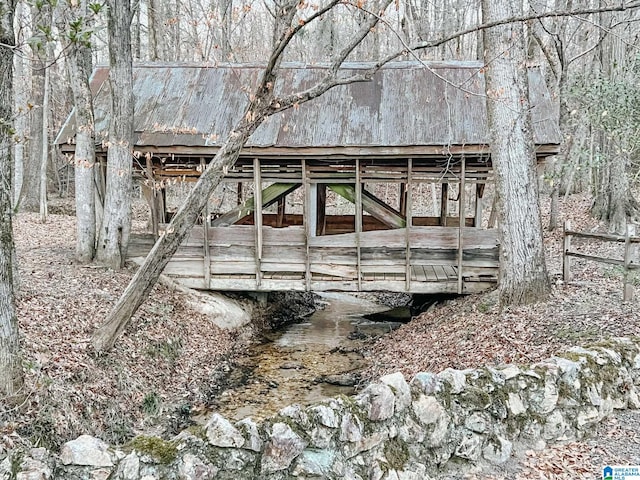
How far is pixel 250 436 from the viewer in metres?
3.79

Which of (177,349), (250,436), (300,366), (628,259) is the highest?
(628,259)

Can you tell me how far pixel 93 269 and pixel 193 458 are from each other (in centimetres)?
769

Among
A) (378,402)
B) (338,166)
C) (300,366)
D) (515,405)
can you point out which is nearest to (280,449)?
(378,402)

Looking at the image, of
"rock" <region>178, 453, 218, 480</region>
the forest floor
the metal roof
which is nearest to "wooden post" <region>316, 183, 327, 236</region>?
the metal roof

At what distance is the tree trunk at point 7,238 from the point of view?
4.46m

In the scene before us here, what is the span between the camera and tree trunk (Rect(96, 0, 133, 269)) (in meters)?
10.1

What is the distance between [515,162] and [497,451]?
5170mm

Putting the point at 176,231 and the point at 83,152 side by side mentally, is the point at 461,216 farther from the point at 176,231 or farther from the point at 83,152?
the point at 83,152

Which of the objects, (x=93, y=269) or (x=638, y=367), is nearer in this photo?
(x=638, y=367)

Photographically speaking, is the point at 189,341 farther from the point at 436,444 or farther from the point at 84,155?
the point at 436,444

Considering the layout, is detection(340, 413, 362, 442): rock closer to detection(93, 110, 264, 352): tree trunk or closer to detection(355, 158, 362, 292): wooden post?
detection(93, 110, 264, 352): tree trunk

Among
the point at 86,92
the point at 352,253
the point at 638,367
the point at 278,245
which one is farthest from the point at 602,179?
the point at 86,92

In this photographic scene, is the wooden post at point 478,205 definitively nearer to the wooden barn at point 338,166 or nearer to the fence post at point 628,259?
the wooden barn at point 338,166

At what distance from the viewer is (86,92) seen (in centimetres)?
1037
